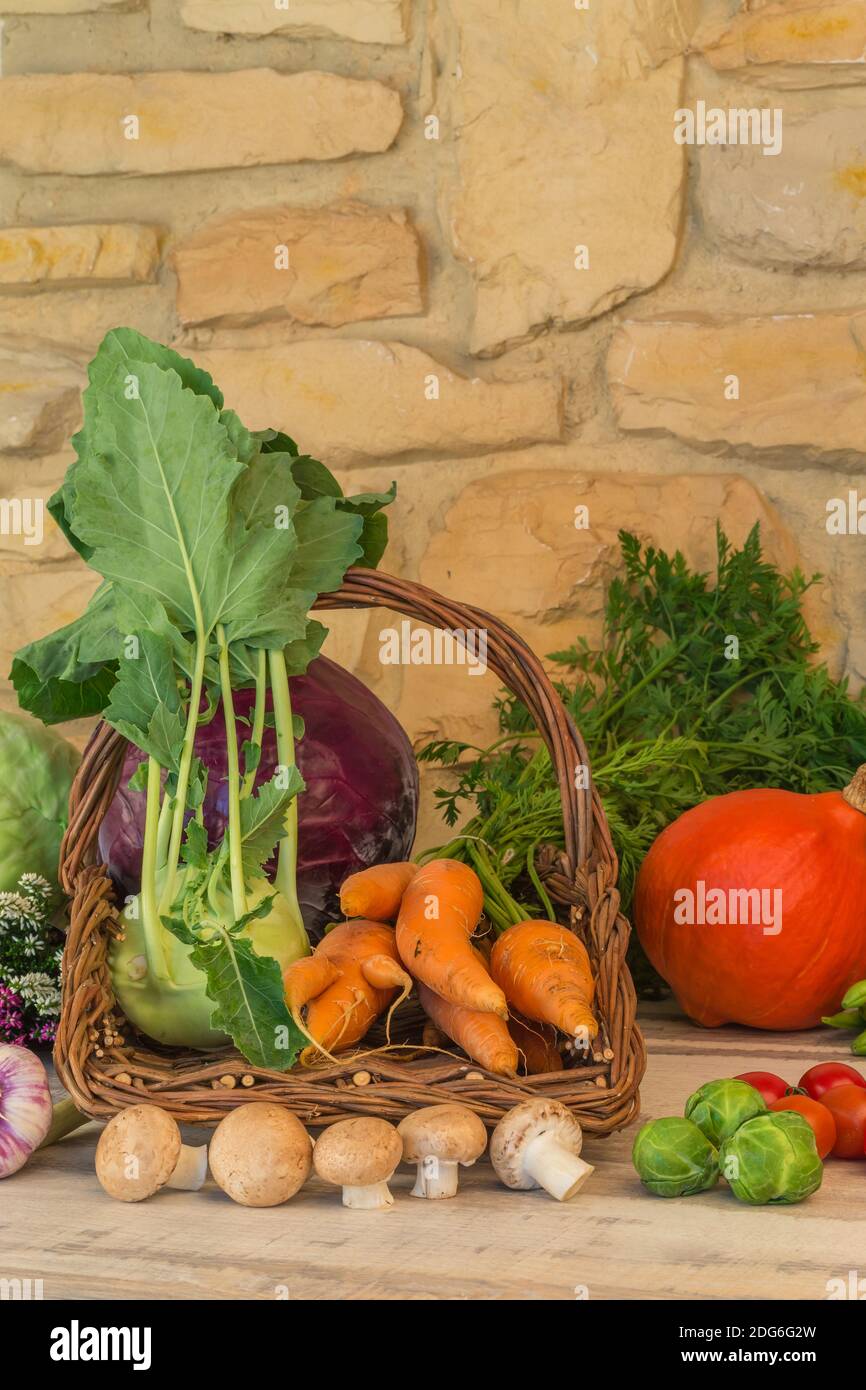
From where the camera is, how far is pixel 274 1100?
89 centimetres

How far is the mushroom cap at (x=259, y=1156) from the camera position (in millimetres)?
828

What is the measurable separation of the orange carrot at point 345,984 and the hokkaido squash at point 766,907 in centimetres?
33

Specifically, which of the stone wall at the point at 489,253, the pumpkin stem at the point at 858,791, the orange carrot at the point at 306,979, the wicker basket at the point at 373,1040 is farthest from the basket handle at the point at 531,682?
the stone wall at the point at 489,253

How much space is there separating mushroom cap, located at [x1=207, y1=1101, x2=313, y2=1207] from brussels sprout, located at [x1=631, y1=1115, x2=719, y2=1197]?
0.21m

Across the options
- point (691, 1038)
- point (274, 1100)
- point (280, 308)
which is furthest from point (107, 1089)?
point (280, 308)

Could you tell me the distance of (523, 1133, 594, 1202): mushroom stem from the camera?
841 millimetres

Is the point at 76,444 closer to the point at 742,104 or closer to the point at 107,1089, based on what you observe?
the point at 107,1089

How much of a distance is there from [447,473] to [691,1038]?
70 cm

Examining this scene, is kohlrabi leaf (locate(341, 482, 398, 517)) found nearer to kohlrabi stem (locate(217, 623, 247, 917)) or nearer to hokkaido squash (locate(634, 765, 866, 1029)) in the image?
kohlrabi stem (locate(217, 623, 247, 917))

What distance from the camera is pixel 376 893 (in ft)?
3.49

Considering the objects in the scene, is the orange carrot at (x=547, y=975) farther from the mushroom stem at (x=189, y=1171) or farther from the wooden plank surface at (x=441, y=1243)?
the mushroom stem at (x=189, y=1171)

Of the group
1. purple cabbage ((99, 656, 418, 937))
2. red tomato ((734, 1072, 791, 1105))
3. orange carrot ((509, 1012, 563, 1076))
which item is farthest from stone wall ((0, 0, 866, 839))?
red tomato ((734, 1072, 791, 1105))

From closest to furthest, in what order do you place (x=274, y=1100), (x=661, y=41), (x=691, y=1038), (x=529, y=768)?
(x=274, y=1100) → (x=691, y=1038) → (x=529, y=768) → (x=661, y=41)

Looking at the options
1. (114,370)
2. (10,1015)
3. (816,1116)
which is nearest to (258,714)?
(114,370)
